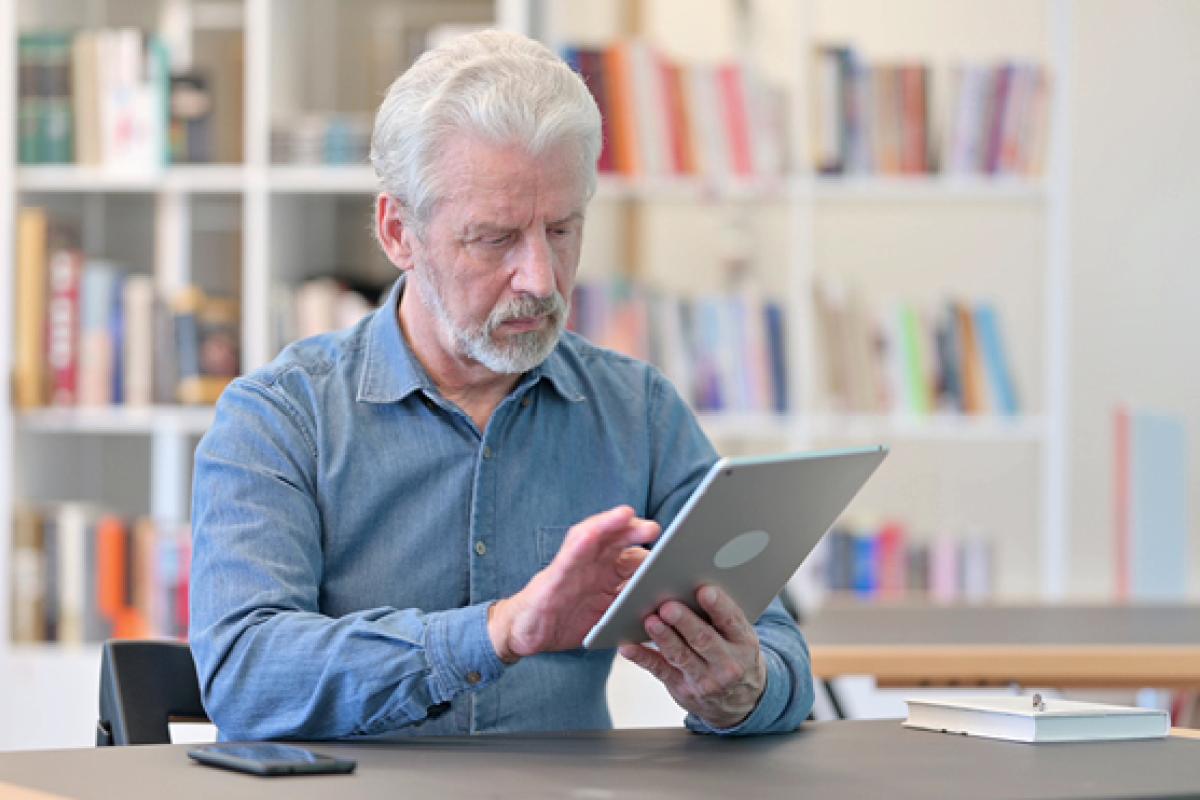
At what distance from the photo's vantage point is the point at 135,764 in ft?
4.34

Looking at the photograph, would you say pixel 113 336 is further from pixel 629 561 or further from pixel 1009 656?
pixel 629 561

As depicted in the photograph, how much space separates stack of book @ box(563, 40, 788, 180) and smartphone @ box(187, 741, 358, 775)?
255 cm

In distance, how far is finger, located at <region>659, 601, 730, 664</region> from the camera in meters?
1.39

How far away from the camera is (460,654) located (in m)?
1.46

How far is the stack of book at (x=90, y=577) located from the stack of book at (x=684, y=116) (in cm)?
127

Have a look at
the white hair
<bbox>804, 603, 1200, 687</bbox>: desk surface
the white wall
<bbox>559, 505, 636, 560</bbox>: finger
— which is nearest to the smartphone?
<bbox>559, 505, 636, 560</bbox>: finger

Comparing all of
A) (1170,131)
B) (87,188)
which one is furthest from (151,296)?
(1170,131)

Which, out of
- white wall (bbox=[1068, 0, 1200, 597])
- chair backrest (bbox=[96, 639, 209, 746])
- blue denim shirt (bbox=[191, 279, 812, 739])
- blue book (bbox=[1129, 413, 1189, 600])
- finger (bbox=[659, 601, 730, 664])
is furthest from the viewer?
white wall (bbox=[1068, 0, 1200, 597])

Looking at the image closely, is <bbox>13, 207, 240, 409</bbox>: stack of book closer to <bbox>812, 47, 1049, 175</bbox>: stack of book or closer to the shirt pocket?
<bbox>812, 47, 1049, 175</bbox>: stack of book

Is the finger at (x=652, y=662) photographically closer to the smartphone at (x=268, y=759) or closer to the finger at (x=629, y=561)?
the finger at (x=629, y=561)

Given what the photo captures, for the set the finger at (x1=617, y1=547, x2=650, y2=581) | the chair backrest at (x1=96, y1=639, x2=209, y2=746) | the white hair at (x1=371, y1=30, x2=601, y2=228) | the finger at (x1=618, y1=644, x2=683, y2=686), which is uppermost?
the white hair at (x1=371, y1=30, x2=601, y2=228)

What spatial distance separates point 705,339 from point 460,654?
7.83 feet

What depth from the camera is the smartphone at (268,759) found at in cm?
127

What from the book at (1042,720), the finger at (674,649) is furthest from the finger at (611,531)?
the book at (1042,720)
